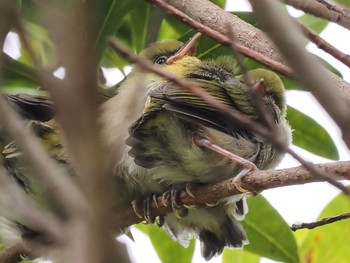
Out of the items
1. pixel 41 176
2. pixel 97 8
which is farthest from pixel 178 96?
pixel 41 176

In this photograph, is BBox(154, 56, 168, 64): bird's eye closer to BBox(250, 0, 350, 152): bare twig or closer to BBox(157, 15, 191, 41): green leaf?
BBox(157, 15, 191, 41): green leaf

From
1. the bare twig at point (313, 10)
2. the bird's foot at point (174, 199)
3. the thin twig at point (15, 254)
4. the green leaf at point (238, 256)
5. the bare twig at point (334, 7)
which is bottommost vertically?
the bare twig at point (313, 10)

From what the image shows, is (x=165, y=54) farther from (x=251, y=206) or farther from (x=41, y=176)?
(x=41, y=176)

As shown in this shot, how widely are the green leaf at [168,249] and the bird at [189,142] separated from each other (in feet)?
0.72

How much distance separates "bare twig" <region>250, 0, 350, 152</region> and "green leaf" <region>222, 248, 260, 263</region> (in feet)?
8.48

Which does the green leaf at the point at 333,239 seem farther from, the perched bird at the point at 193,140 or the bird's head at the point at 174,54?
the bird's head at the point at 174,54

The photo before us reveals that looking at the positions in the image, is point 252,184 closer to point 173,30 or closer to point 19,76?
point 19,76

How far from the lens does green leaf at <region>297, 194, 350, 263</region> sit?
10.9 feet

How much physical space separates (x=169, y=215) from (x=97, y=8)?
2.84ft

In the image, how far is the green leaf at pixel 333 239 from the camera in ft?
10.9

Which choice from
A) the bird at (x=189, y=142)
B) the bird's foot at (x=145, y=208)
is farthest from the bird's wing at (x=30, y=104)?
the bird's foot at (x=145, y=208)

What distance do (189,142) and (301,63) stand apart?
1.85 m

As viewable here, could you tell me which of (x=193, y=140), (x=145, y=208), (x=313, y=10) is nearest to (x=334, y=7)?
(x=313, y=10)

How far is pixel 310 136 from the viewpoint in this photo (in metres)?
3.45
